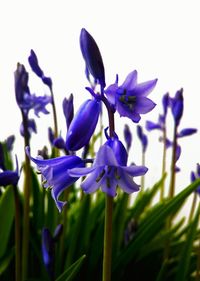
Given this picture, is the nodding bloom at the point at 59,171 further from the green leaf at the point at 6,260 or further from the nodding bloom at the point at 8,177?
the green leaf at the point at 6,260

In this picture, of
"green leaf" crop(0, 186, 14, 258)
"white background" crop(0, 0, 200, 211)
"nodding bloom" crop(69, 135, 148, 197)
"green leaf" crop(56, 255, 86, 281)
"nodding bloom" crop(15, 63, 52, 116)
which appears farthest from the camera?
"white background" crop(0, 0, 200, 211)

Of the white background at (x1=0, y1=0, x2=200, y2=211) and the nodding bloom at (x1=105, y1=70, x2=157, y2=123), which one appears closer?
the nodding bloom at (x1=105, y1=70, x2=157, y2=123)

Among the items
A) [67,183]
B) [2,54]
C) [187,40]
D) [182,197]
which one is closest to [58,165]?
[67,183]

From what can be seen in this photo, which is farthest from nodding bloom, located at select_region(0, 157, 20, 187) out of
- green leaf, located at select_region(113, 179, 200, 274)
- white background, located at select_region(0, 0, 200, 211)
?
white background, located at select_region(0, 0, 200, 211)

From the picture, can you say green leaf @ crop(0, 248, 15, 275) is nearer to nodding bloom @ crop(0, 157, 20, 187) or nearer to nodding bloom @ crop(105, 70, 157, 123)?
nodding bloom @ crop(0, 157, 20, 187)

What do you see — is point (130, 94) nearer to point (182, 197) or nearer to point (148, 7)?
point (182, 197)
